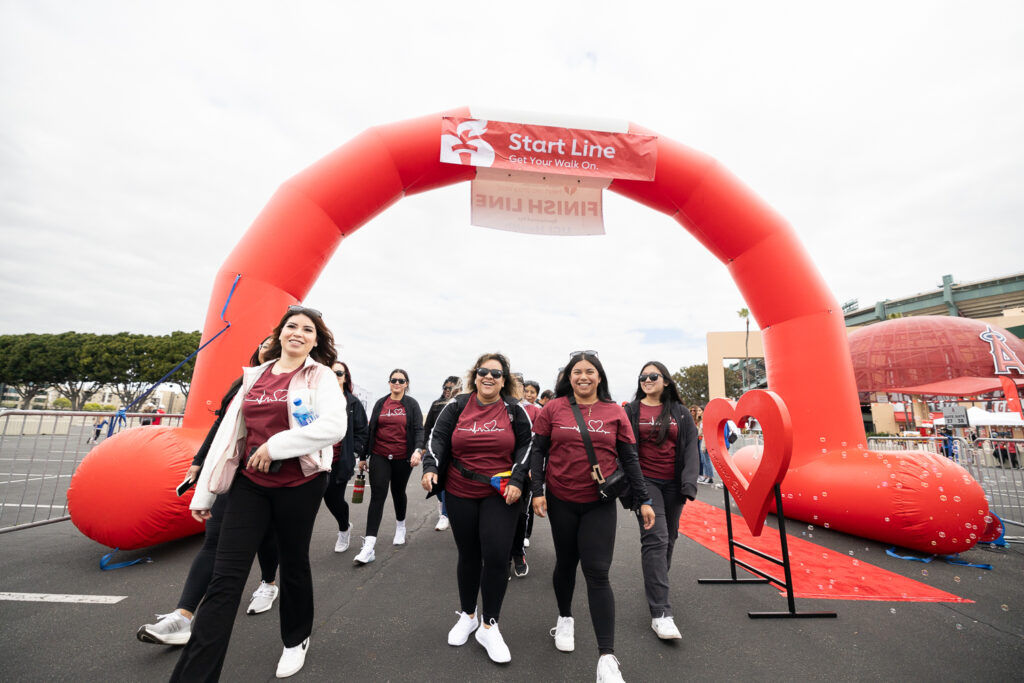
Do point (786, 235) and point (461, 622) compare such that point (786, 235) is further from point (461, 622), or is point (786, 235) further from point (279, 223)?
point (279, 223)

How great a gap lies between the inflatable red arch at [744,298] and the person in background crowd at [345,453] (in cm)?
118

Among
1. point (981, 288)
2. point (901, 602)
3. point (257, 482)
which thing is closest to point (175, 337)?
point (257, 482)

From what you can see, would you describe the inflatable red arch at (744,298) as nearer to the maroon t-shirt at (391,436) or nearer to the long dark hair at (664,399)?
the maroon t-shirt at (391,436)

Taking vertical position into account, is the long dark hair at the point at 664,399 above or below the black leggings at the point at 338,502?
above

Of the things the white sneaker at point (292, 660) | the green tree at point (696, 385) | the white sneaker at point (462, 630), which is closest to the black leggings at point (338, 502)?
the white sneaker at point (292, 660)

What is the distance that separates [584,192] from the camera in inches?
241

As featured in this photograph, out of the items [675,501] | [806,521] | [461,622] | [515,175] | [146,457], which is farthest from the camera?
[515,175]

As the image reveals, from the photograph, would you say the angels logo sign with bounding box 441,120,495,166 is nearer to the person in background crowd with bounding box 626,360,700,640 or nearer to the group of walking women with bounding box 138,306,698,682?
the group of walking women with bounding box 138,306,698,682

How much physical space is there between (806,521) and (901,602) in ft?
Result: 6.37

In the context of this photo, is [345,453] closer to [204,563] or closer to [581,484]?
[204,563]

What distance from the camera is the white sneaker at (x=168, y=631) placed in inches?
93.4

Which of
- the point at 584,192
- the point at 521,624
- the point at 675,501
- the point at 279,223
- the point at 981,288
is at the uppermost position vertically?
the point at 981,288

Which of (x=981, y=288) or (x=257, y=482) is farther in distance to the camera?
(x=981, y=288)

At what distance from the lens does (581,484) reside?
8.43 feet
